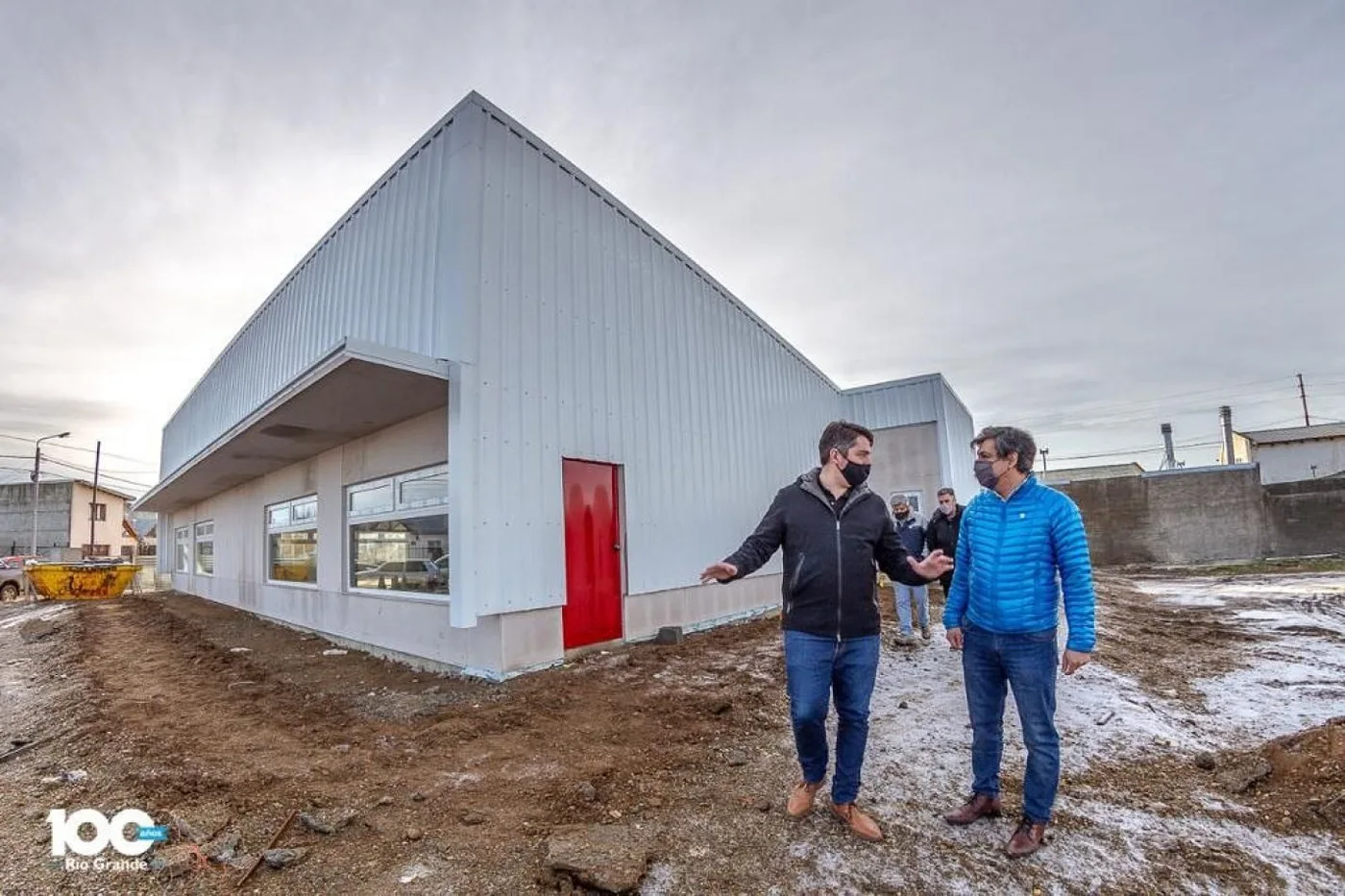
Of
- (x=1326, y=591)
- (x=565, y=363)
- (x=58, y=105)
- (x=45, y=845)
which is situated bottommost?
(x=1326, y=591)

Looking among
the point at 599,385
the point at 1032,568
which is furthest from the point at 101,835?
the point at 599,385

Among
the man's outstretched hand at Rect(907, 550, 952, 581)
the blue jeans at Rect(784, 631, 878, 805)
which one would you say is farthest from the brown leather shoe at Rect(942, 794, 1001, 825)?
the man's outstretched hand at Rect(907, 550, 952, 581)

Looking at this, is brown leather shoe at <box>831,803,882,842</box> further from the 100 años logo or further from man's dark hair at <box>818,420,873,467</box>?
the 100 años logo

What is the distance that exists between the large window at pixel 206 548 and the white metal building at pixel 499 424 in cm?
558

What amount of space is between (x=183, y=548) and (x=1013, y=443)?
24.1 metres

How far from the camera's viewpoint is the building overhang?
15.8 ft

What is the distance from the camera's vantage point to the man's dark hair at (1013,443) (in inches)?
104

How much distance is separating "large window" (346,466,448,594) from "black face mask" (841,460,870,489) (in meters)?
4.49

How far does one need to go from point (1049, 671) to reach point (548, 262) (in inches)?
229

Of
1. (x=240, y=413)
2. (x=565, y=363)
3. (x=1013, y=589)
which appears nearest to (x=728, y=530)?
(x=565, y=363)

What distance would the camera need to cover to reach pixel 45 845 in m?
2.72

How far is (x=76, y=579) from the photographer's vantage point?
646 inches

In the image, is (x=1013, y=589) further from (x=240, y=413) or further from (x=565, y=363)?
(x=240, y=413)

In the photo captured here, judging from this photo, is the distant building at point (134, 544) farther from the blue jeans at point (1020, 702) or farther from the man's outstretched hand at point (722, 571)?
the blue jeans at point (1020, 702)
